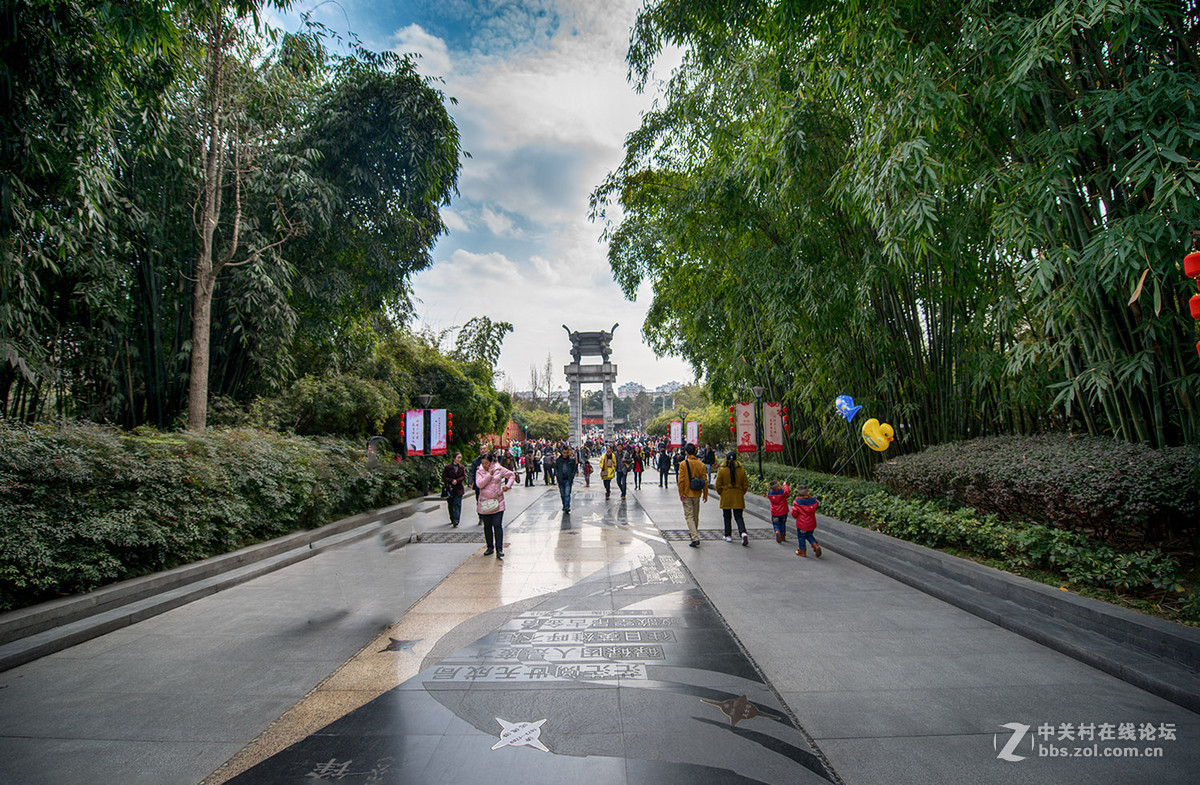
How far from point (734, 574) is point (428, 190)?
35.1 ft

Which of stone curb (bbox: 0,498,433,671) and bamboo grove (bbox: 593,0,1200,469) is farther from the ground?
bamboo grove (bbox: 593,0,1200,469)

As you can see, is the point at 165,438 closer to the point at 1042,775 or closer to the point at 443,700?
the point at 443,700

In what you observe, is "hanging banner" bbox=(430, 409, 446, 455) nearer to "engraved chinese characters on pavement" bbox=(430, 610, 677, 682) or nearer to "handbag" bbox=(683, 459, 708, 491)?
"handbag" bbox=(683, 459, 708, 491)

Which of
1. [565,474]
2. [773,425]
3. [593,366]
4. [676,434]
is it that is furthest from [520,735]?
[593,366]

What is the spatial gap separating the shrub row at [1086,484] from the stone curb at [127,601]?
7.66 meters

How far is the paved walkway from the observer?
8.25 feet

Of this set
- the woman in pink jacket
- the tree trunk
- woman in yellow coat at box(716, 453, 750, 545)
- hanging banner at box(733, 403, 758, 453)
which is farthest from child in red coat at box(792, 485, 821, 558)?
the tree trunk

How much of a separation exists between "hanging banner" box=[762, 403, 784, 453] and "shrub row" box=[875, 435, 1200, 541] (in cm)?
659

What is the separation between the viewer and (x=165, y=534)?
5.53 metres

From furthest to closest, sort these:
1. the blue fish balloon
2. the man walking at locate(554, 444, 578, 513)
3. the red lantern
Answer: the man walking at locate(554, 444, 578, 513) → the blue fish balloon → the red lantern

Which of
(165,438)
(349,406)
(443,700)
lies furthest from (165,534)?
(349,406)

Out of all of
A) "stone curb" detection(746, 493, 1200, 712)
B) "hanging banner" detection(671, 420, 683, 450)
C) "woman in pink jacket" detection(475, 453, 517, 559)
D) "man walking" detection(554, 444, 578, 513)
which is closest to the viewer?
"stone curb" detection(746, 493, 1200, 712)

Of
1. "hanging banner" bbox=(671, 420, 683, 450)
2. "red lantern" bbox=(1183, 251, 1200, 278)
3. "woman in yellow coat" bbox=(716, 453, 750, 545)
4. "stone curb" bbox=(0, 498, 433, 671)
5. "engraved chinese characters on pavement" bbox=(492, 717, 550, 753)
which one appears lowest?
"engraved chinese characters on pavement" bbox=(492, 717, 550, 753)
